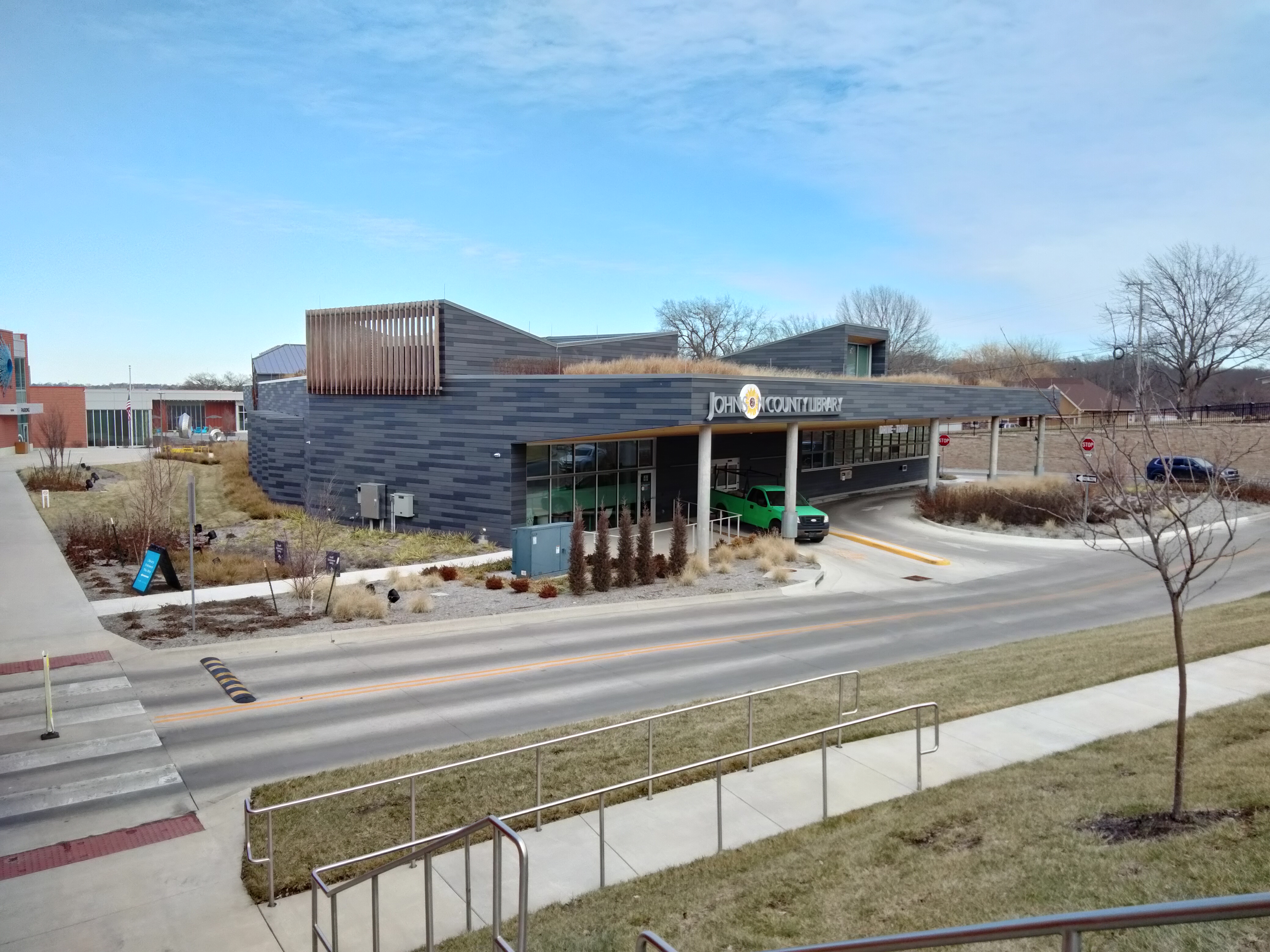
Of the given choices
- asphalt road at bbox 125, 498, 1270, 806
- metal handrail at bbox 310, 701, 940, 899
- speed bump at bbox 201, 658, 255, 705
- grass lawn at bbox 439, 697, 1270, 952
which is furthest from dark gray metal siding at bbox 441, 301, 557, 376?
grass lawn at bbox 439, 697, 1270, 952

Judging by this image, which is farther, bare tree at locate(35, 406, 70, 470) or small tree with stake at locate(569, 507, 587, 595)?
bare tree at locate(35, 406, 70, 470)

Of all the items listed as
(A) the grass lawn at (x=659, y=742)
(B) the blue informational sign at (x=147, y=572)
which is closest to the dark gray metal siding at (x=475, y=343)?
(B) the blue informational sign at (x=147, y=572)

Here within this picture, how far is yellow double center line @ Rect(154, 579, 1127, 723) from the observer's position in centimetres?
1366

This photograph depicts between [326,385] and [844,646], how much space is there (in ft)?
79.1

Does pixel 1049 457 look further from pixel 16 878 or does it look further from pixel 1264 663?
pixel 16 878

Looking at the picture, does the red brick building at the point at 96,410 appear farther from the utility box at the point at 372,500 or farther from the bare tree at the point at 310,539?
the utility box at the point at 372,500

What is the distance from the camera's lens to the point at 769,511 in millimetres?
33094

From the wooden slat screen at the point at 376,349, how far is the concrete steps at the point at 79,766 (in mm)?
17877

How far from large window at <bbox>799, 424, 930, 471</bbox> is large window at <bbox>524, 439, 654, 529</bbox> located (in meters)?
11.5

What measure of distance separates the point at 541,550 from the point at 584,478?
789 cm

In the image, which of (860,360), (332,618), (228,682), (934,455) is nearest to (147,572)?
(332,618)

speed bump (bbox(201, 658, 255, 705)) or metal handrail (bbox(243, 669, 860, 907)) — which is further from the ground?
metal handrail (bbox(243, 669, 860, 907))

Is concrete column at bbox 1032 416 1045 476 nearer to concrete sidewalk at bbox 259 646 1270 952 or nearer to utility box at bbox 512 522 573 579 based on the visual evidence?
utility box at bbox 512 522 573 579

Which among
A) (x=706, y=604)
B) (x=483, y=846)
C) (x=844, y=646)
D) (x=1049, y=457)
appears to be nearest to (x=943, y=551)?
(x=706, y=604)
